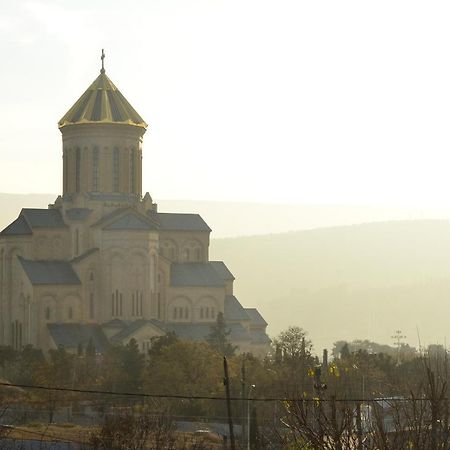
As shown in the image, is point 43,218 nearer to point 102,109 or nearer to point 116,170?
point 116,170

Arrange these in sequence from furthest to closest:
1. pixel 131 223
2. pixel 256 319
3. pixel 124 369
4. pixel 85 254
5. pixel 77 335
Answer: pixel 256 319, pixel 85 254, pixel 131 223, pixel 77 335, pixel 124 369

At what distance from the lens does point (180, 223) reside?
8794 cm

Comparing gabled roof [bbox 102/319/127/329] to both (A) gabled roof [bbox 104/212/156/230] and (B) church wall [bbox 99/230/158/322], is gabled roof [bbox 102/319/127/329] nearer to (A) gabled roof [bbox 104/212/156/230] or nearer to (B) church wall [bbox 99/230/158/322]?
(B) church wall [bbox 99/230/158/322]

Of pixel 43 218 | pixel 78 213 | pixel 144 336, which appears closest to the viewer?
pixel 144 336

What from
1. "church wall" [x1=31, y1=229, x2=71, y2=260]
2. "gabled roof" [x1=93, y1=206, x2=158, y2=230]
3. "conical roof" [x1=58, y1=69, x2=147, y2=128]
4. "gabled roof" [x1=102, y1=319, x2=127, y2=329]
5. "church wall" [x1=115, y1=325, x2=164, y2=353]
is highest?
"conical roof" [x1=58, y1=69, x2=147, y2=128]

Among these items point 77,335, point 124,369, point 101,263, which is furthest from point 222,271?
point 124,369

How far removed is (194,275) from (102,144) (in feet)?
31.6

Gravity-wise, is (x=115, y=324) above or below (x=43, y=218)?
below

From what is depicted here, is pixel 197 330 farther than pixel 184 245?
No

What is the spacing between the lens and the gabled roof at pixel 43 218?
273 ft

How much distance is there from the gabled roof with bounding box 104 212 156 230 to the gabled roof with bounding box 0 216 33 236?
17.4ft

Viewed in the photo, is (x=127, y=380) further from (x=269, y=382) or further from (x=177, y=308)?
(x=177, y=308)

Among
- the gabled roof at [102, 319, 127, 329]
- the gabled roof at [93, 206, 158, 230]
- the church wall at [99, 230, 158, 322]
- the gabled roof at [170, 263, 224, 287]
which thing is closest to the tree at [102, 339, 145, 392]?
the gabled roof at [102, 319, 127, 329]

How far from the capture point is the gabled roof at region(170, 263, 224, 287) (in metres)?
84.2
